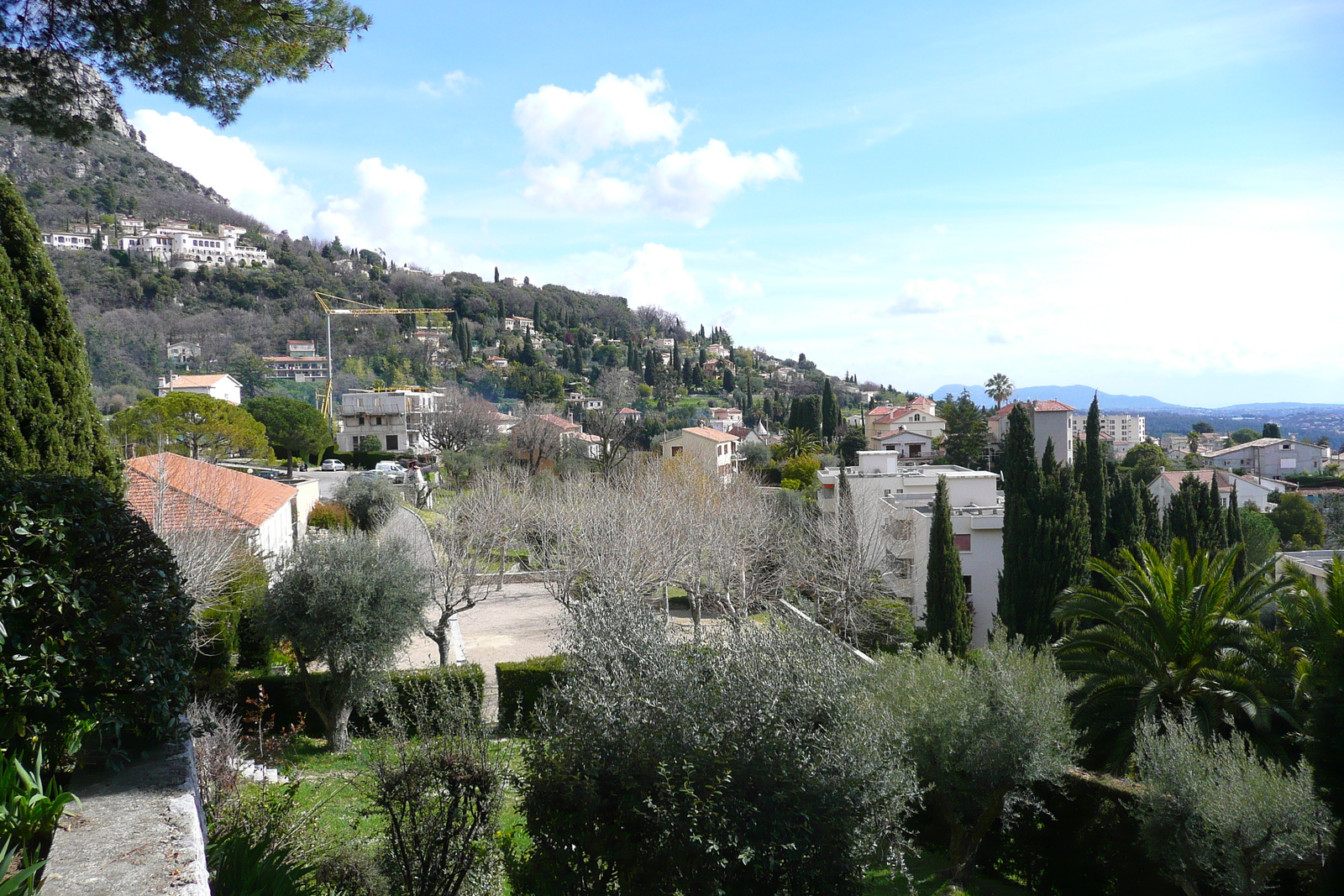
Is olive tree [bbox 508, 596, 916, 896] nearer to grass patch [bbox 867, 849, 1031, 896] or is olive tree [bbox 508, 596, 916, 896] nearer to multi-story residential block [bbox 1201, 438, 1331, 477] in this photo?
grass patch [bbox 867, 849, 1031, 896]

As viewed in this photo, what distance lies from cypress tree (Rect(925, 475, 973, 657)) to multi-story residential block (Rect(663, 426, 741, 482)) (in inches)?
947

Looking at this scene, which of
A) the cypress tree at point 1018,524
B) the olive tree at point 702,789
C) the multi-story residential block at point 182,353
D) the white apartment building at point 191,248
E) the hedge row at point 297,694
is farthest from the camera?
the white apartment building at point 191,248

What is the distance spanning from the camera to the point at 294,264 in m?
103

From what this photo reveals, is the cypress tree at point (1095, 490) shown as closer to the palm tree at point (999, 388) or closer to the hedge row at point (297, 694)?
the hedge row at point (297, 694)

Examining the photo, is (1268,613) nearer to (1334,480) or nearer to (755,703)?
(755,703)

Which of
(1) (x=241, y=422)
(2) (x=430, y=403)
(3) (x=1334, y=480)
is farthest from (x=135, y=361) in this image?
(3) (x=1334, y=480)

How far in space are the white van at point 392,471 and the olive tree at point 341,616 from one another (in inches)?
1017

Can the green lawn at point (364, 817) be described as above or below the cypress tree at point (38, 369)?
below

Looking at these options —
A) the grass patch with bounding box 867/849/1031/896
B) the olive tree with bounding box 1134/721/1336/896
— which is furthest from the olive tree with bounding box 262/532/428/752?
the olive tree with bounding box 1134/721/1336/896

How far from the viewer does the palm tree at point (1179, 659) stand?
10461 millimetres

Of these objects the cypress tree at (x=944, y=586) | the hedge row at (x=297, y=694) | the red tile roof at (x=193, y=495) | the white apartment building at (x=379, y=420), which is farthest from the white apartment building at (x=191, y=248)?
the cypress tree at (x=944, y=586)

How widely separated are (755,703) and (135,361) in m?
74.0

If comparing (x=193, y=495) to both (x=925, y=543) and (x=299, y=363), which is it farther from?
(x=299, y=363)

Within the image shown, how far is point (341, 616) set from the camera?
1230 cm
